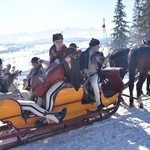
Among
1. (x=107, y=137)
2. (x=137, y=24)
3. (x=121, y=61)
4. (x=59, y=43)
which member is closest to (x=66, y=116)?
(x=107, y=137)

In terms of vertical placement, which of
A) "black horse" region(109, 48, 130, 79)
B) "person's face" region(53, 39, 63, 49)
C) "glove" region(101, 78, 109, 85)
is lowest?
"glove" region(101, 78, 109, 85)

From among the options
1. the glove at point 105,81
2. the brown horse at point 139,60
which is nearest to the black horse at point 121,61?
the brown horse at point 139,60

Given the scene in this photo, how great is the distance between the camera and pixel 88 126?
6633mm

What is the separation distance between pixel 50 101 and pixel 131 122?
2.11 metres

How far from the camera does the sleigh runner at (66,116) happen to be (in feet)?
18.2

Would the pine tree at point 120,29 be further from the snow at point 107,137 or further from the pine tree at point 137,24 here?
the snow at point 107,137

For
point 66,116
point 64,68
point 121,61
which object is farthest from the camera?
point 121,61

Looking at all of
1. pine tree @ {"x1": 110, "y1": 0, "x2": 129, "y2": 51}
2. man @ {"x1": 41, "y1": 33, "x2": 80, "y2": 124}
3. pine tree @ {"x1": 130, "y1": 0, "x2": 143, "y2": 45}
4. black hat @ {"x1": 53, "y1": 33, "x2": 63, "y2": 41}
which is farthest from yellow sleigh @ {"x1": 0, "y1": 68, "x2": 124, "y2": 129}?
pine tree @ {"x1": 110, "y1": 0, "x2": 129, "y2": 51}

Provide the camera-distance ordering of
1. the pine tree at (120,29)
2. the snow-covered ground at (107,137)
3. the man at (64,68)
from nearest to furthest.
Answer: the snow-covered ground at (107,137), the man at (64,68), the pine tree at (120,29)

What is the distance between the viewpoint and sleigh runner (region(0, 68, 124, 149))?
554 cm

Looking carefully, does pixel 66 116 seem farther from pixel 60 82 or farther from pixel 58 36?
pixel 58 36

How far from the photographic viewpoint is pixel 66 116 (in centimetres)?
637

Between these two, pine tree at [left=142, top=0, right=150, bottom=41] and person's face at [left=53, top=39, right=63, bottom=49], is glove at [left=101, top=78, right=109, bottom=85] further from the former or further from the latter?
pine tree at [left=142, top=0, right=150, bottom=41]

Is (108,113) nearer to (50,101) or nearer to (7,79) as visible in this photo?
(50,101)
